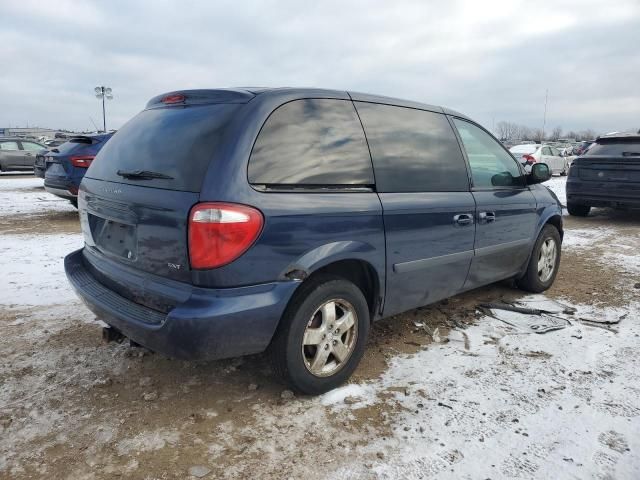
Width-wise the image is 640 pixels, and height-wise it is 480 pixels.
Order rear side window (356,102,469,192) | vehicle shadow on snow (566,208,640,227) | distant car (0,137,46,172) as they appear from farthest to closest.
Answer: distant car (0,137,46,172)
vehicle shadow on snow (566,208,640,227)
rear side window (356,102,469,192)

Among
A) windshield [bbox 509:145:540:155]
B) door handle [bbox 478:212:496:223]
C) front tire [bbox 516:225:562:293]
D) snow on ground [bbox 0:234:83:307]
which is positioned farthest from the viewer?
windshield [bbox 509:145:540:155]

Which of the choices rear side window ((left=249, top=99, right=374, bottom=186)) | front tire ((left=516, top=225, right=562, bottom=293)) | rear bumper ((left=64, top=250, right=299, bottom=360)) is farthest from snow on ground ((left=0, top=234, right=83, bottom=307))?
front tire ((left=516, top=225, right=562, bottom=293))

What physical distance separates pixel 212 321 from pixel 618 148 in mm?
8969

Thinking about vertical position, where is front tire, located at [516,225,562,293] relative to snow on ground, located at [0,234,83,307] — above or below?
above

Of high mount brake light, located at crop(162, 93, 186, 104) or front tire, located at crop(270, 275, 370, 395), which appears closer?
front tire, located at crop(270, 275, 370, 395)

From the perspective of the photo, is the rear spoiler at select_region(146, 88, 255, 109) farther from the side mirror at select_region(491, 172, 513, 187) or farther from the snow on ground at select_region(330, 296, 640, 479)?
the side mirror at select_region(491, 172, 513, 187)

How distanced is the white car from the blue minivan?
15552 millimetres

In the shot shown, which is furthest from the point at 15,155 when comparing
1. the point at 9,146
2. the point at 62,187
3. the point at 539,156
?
the point at 539,156

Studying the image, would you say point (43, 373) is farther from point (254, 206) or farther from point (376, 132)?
point (376, 132)

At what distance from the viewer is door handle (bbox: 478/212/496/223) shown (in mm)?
3674

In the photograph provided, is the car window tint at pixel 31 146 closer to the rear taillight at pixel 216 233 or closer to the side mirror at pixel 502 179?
the side mirror at pixel 502 179

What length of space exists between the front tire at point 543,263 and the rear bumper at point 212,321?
295 cm

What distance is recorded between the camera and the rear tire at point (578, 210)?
9.73m

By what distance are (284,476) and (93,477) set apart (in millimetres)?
837
